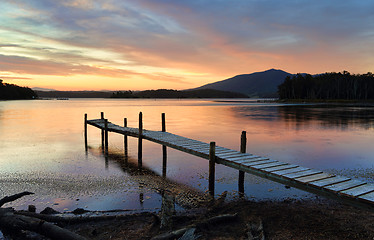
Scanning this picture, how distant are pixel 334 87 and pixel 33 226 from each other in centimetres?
13356

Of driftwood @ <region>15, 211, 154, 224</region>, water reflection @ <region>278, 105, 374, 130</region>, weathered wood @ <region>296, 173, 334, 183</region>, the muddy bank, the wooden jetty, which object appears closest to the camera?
the wooden jetty

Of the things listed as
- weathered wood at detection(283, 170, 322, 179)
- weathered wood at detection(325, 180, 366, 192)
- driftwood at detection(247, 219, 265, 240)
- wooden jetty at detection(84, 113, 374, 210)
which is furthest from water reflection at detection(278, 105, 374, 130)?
driftwood at detection(247, 219, 265, 240)

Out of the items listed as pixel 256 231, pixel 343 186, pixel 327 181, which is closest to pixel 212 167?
pixel 256 231

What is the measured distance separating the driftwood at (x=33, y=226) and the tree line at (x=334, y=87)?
126188 mm

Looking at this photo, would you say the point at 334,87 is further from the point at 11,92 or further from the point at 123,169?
the point at 11,92

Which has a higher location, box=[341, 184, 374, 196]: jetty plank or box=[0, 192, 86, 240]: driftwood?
box=[341, 184, 374, 196]: jetty plank

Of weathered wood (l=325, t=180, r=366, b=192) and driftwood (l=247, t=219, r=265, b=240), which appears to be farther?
weathered wood (l=325, t=180, r=366, b=192)

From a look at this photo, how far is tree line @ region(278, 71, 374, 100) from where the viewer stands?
116125mm

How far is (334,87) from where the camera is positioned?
11925 centimetres

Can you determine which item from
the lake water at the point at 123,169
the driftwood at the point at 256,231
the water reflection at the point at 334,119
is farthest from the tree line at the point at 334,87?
the driftwood at the point at 256,231

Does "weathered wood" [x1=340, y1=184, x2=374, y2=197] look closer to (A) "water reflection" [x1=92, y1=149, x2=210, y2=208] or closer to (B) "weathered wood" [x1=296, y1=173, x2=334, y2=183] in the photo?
(B) "weathered wood" [x1=296, y1=173, x2=334, y2=183]

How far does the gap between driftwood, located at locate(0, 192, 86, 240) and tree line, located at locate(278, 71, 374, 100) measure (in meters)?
126

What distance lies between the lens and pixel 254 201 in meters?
9.10

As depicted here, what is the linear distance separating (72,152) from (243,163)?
13.6 m
